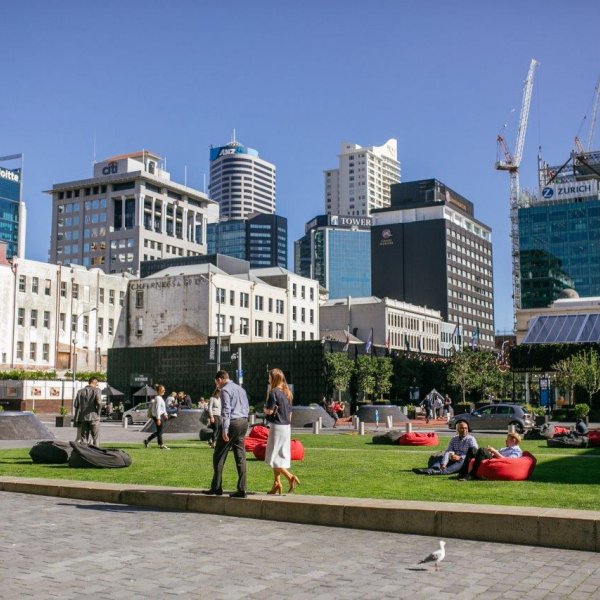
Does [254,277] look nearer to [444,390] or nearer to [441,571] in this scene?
[444,390]

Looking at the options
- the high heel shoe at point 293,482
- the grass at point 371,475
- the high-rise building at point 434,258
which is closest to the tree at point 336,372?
the grass at point 371,475

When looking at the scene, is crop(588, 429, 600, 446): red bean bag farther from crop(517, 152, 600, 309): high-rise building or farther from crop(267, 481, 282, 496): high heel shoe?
crop(517, 152, 600, 309): high-rise building

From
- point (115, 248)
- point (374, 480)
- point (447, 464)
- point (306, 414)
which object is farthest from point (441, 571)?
point (115, 248)

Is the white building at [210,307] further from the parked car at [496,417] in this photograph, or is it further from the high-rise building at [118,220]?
the high-rise building at [118,220]

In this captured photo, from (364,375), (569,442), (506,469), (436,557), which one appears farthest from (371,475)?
(364,375)

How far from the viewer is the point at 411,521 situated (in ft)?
30.2

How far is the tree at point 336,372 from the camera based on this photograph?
226 feet

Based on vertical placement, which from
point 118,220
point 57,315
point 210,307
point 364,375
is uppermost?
point 118,220

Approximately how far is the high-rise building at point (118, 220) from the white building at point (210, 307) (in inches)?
2333

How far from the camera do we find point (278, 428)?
11352 millimetres

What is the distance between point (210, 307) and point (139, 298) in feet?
37.4

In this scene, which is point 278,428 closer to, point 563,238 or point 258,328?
point 258,328

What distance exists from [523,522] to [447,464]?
5.77m

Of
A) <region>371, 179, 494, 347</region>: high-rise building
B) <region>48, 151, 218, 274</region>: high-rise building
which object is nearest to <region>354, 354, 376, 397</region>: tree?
<region>48, 151, 218, 274</region>: high-rise building
